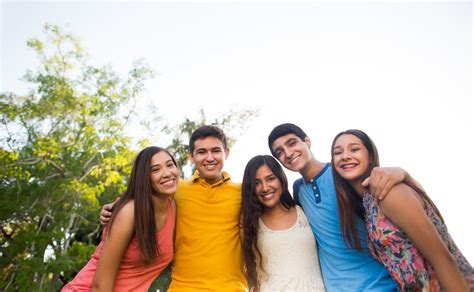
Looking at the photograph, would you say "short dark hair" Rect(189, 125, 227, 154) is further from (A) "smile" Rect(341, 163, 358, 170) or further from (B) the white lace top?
(A) "smile" Rect(341, 163, 358, 170)

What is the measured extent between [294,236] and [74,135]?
597 inches

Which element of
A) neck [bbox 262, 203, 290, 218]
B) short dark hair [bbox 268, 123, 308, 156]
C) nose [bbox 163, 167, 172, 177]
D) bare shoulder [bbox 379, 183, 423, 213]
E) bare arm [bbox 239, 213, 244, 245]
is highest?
short dark hair [bbox 268, 123, 308, 156]

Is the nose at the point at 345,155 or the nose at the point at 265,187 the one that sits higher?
the nose at the point at 345,155

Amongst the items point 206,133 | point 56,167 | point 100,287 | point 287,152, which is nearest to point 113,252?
point 100,287

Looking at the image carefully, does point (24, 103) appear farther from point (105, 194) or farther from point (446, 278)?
point (446, 278)

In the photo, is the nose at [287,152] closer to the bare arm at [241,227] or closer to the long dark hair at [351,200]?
the long dark hair at [351,200]

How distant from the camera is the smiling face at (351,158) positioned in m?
3.41

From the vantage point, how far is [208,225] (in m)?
3.87

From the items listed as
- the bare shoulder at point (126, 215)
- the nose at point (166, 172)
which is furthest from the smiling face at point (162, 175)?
the bare shoulder at point (126, 215)

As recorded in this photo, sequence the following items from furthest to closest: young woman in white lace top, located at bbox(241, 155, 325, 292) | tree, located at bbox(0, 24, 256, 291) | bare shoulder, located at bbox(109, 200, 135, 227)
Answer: tree, located at bbox(0, 24, 256, 291) → young woman in white lace top, located at bbox(241, 155, 325, 292) → bare shoulder, located at bbox(109, 200, 135, 227)

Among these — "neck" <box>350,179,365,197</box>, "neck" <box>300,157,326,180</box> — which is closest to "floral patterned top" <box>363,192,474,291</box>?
"neck" <box>350,179,365,197</box>

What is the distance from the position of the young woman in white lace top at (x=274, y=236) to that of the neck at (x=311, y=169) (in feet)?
0.80

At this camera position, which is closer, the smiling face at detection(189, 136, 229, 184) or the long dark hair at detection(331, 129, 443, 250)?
the long dark hair at detection(331, 129, 443, 250)

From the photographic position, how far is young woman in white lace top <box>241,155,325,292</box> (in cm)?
374
